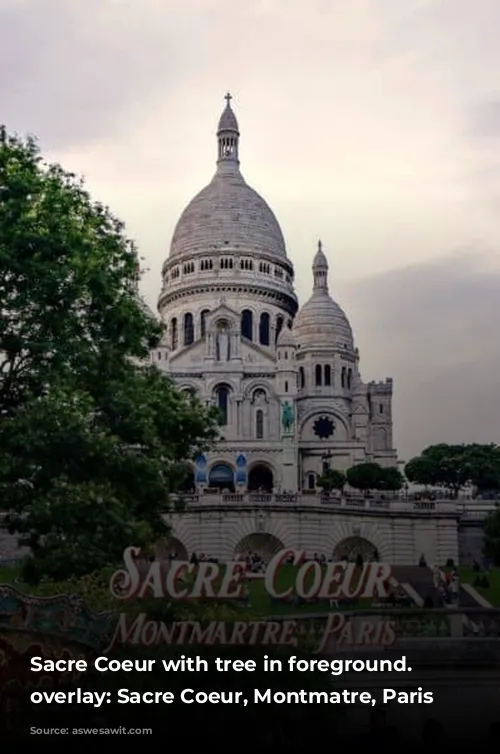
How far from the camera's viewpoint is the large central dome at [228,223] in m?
122

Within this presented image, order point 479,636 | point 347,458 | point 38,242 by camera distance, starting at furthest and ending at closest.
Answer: point 347,458 < point 38,242 < point 479,636

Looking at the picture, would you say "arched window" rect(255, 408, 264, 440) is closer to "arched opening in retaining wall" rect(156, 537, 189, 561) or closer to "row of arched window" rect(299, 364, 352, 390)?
"row of arched window" rect(299, 364, 352, 390)

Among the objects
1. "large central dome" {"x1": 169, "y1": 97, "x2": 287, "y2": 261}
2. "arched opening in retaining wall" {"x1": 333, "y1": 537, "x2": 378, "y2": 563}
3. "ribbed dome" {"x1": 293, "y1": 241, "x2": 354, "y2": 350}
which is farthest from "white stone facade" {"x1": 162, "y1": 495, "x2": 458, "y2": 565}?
"large central dome" {"x1": 169, "y1": 97, "x2": 287, "y2": 261}

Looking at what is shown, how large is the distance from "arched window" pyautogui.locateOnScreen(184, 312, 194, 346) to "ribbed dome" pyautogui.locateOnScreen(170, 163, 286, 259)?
7317 millimetres

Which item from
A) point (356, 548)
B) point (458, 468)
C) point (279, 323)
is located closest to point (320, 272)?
point (279, 323)

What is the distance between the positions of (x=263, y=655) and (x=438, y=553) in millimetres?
41747

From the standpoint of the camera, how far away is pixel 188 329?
119438 millimetres

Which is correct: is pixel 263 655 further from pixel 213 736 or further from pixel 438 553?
pixel 438 553

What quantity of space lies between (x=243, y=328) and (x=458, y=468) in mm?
34747

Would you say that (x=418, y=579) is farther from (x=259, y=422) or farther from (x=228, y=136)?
(x=228, y=136)

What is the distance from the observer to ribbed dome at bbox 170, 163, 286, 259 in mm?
122375

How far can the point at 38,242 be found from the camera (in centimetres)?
2886

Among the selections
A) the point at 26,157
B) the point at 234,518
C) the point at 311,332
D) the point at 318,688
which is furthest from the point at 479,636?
the point at 311,332

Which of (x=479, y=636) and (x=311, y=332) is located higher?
(x=311, y=332)
